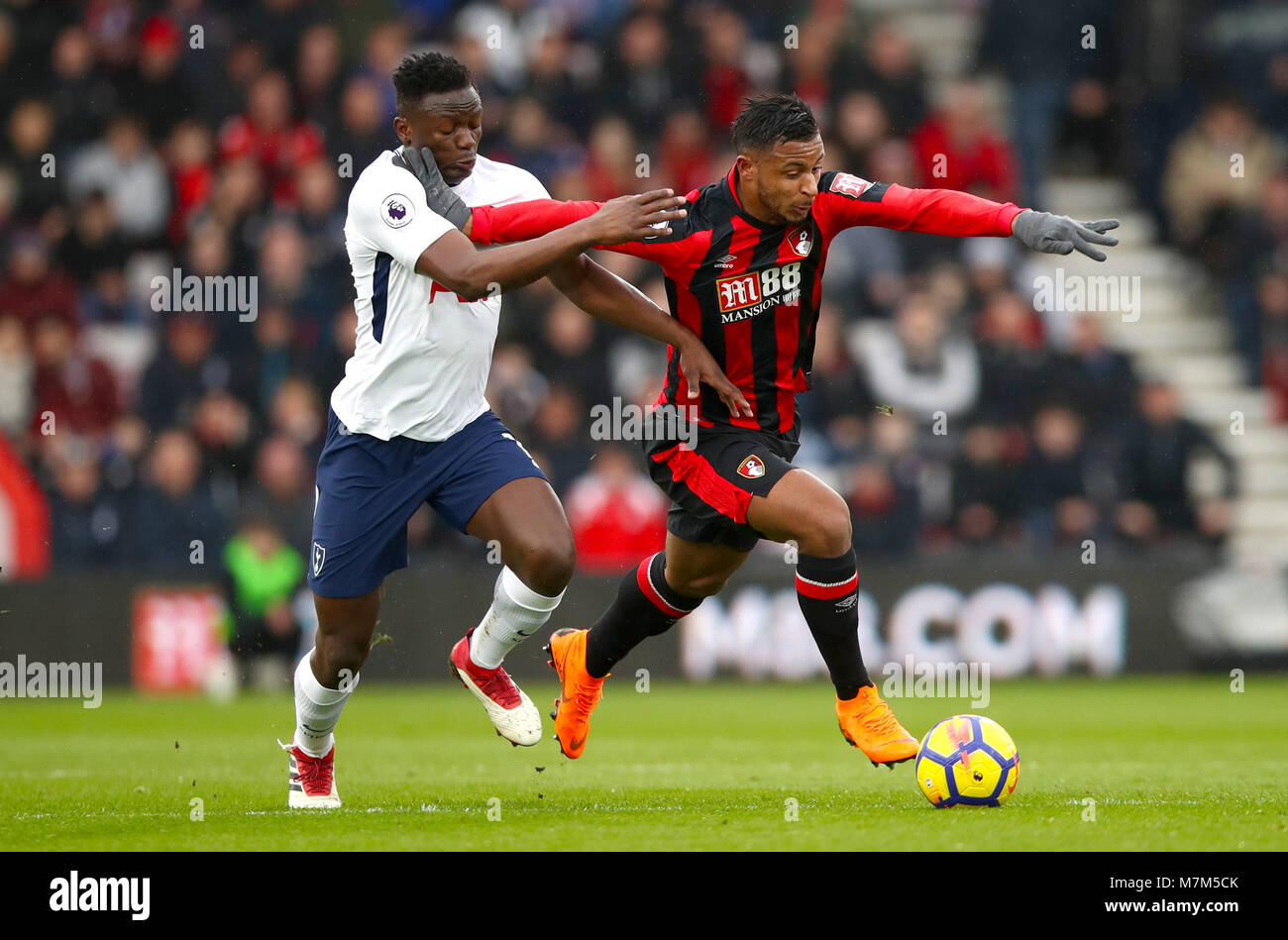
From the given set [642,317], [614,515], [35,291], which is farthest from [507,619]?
[35,291]

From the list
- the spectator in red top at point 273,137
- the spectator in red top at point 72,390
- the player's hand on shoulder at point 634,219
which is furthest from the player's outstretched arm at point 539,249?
the spectator in red top at point 273,137

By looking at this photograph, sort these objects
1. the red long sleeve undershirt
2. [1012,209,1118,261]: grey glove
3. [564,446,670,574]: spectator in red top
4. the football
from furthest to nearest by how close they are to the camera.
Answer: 1. [564,446,670,574]: spectator in red top
2. the red long sleeve undershirt
3. the football
4. [1012,209,1118,261]: grey glove

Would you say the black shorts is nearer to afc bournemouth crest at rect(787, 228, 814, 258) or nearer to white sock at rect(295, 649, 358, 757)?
afc bournemouth crest at rect(787, 228, 814, 258)

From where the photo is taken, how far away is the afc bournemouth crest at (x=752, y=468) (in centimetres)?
668

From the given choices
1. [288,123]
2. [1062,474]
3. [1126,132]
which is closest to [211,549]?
[288,123]

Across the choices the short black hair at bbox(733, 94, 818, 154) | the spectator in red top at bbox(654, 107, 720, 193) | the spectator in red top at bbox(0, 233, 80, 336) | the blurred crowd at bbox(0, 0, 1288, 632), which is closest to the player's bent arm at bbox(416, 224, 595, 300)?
the short black hair at bbox(733, 94, 818, 154)

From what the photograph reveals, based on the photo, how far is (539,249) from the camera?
6.16 m

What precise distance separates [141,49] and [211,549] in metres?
5.06

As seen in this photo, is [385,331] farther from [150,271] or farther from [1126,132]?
[1126,132]

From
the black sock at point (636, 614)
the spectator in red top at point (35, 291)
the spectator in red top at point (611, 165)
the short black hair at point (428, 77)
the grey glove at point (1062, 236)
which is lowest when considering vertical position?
the black sock at point (636, 614)

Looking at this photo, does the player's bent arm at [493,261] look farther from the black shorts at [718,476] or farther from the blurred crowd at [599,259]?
the blurred crowd at [599,259]

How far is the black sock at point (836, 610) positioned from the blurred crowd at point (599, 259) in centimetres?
611

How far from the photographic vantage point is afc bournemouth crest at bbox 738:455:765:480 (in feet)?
21.9

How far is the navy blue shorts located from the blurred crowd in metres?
6.32
